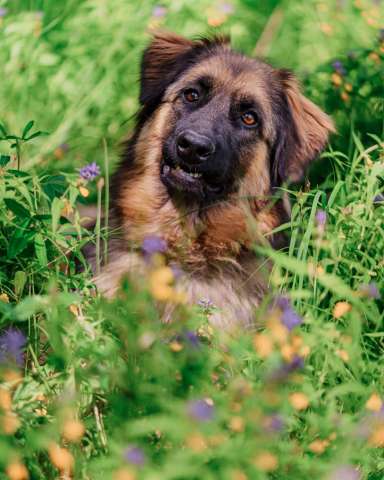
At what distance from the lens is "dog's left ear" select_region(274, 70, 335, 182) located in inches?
156

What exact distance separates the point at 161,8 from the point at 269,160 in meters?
1.65

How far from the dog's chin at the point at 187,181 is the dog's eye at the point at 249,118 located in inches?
15.7

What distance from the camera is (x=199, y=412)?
1902mm

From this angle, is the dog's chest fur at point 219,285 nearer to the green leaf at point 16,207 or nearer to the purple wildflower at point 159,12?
the green leaf at point 16,207

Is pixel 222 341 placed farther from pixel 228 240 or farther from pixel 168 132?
pixel 168 132

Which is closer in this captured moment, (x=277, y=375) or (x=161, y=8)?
(x=277, y=375)

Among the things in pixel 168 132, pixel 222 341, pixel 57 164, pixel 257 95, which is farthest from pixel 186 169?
pixel 222 341

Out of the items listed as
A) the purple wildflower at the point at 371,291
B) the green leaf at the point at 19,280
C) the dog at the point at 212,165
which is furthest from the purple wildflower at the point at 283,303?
the green leaf at the point at 19,280

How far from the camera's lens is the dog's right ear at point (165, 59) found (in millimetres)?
4145

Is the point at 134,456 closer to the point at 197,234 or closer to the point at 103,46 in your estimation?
the point at 197,234

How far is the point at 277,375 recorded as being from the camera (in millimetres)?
2047

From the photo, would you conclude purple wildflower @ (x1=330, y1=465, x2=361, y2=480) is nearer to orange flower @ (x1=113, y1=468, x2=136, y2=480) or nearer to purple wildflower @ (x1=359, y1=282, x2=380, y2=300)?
orange flower @ (x1=113, y1=468, x2=136, y2=480)

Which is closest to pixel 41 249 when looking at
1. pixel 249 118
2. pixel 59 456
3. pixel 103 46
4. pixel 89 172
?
pixel 89 172

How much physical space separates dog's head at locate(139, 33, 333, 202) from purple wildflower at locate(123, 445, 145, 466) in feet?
6.32
